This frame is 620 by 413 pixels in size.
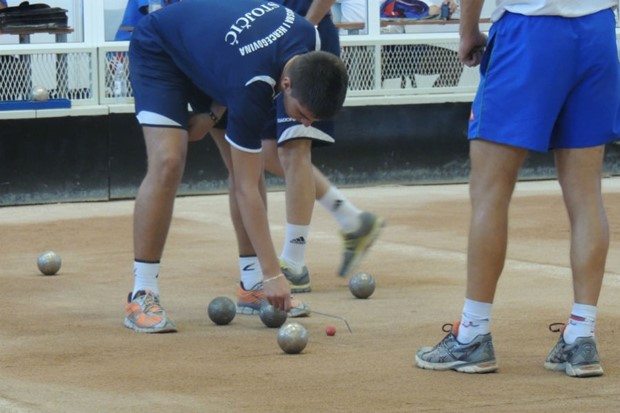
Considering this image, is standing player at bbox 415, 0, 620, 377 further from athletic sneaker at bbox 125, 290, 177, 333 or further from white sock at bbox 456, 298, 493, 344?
athletic sneaker at bbox 125, 290, 177, 333

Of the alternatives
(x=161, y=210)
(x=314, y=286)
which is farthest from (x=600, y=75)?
(x=314, y=286)

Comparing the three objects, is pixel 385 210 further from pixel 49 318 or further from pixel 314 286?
pixel 49 318

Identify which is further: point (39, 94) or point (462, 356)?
point (39, 94)

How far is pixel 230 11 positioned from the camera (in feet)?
19.6

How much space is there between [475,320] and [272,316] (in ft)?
4.12

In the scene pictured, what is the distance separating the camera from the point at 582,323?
510 cm

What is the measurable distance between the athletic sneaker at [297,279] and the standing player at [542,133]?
2.10 meters

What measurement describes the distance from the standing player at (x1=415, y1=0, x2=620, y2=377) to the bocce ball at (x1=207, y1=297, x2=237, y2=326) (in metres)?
1.29

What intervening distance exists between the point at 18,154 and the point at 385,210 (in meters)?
3.07

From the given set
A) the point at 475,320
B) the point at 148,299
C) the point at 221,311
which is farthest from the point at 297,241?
the point at 475,320

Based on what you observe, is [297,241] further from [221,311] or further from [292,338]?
[292,338]

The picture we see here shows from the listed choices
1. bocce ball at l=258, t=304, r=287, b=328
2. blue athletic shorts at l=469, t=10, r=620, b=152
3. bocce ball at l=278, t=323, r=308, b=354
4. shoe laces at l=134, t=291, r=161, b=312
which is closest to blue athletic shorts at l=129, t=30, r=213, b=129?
shoe laces at l=134, t=291, r=161, b=312

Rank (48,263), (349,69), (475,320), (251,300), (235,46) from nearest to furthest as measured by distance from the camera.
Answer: (475,320) → (235,46) → (251,300) → (48,263) → (349,69)

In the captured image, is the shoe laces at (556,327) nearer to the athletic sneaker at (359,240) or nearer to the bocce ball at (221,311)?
the bocce ball at (221,311)
